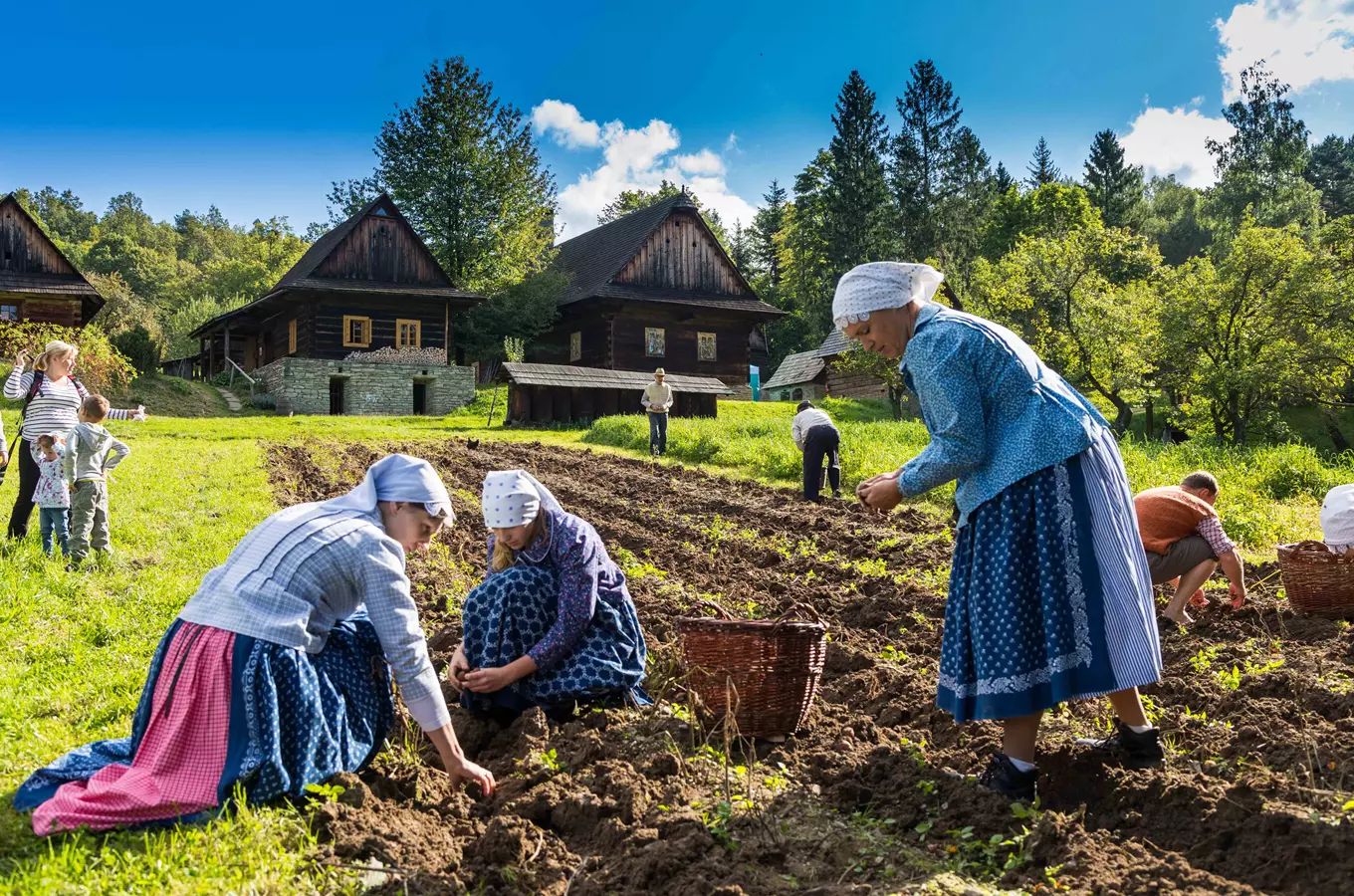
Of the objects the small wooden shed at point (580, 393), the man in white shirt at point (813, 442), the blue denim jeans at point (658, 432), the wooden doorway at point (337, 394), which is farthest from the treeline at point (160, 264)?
the man in white shirt at point (813, 442)

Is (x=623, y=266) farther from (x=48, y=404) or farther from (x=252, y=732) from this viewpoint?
(x=252, y=732)

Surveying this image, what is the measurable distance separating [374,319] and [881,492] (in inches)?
1164

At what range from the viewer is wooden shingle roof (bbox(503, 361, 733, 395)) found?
23859 millimetres

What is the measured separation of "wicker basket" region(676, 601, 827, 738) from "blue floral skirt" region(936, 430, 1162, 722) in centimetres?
83

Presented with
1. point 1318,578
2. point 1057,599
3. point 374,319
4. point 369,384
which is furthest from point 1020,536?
point 374,319

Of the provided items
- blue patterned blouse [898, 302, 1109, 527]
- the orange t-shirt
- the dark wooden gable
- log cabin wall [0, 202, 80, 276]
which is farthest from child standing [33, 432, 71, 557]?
log cabin wall [0, 202, 80, 276]

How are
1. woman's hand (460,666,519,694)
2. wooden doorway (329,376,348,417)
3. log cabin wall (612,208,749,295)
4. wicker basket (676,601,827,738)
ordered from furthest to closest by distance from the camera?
log cabin wall (612,208,749,295)
wooden doorway (329,376,348,417)
woman's hand (460,666,519,694)
wicker basket (676,601,827,738)

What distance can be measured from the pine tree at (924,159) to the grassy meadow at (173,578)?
23.1 m

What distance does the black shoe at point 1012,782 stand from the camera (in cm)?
335

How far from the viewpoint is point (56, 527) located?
7164 mm

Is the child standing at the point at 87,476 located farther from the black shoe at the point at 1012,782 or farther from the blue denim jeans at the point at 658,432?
the blue denim jeans at the point at 658,432

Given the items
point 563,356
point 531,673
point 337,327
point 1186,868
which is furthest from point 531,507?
point 563,356

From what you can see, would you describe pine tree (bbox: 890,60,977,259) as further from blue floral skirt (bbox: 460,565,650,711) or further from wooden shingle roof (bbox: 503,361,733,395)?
blue floral skirt (bbox: 460,565,650,711)

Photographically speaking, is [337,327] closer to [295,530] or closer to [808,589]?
[808,589]
